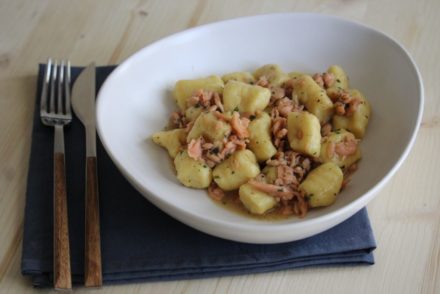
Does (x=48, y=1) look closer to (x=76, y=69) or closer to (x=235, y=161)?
(x=76, y=69)

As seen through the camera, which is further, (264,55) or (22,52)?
(22,52)

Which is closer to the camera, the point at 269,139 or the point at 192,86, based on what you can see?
the point at 269,139

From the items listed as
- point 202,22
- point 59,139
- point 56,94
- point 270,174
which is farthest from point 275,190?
point 202,22

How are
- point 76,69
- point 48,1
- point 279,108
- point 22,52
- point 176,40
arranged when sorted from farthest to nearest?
point 48,1
point 22,52
point 76,69
point 176,40
point 279,108

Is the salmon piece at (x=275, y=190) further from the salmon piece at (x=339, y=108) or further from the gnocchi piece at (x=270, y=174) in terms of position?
the salmon piece at (x=339, y=108)

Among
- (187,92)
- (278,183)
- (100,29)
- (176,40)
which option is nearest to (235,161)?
(278,183)

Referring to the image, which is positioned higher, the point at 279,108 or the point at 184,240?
the point at 279,108

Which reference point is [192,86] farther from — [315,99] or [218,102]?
[315,99]
